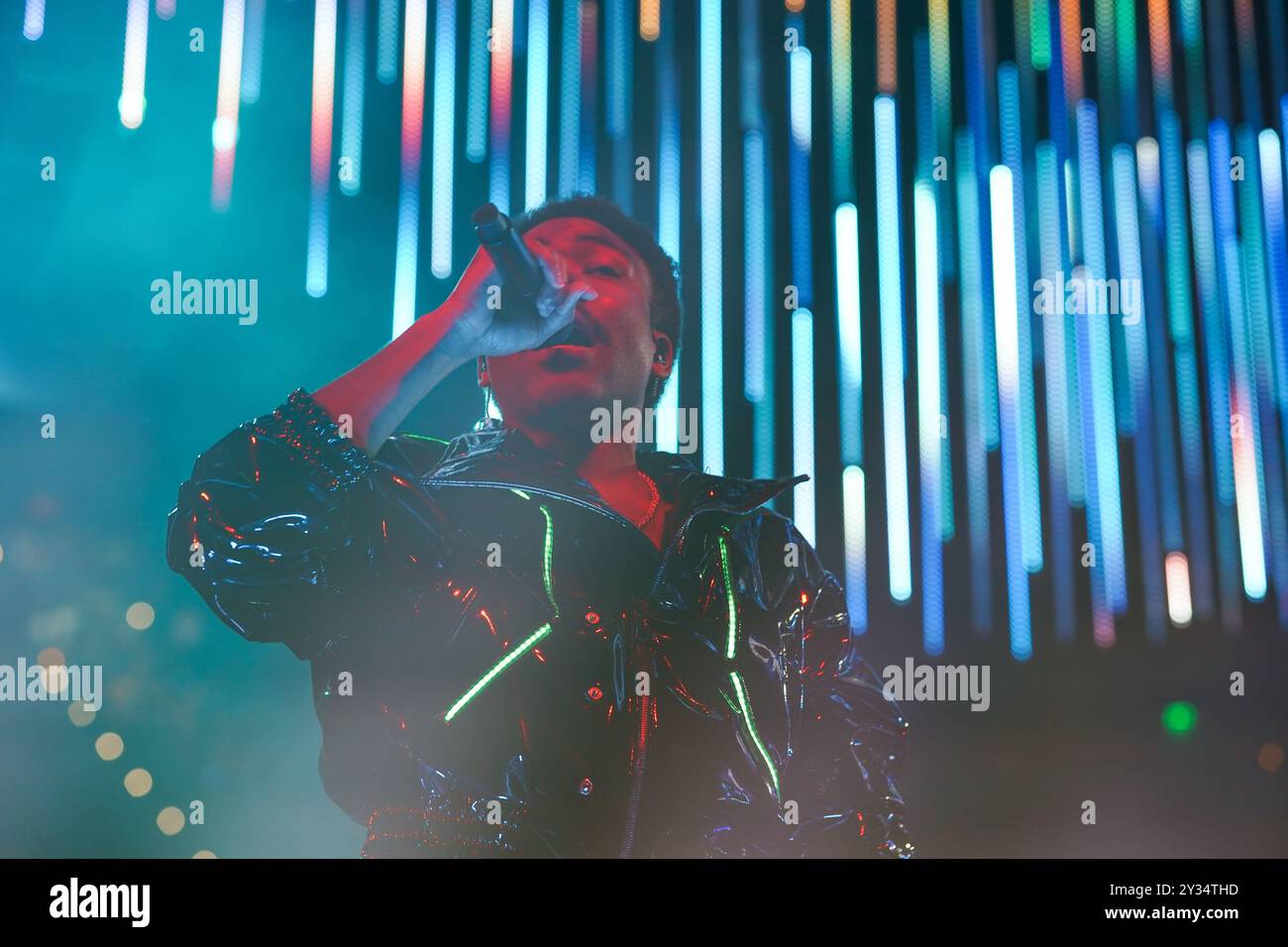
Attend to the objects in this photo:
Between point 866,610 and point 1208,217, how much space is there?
1444 millimetres

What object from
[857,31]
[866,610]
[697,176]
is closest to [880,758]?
[866,610]

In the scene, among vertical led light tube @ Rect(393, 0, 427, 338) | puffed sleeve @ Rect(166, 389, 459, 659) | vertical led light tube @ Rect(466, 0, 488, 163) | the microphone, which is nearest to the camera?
puffed sleeve @ Rect(166, 389, 459, 659)

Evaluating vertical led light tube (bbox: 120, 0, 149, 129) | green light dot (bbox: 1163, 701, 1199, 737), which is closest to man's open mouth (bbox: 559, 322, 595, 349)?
vertical led light tube (bbox: 120, 0, 149, 129)

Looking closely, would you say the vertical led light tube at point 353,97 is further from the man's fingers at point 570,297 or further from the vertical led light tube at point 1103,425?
the vertical led light tube at point 1103,425

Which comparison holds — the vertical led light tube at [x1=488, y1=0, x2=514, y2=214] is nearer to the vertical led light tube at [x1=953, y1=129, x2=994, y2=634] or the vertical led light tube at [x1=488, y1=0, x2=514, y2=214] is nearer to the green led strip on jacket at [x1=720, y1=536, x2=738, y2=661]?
the green led strip on jacket at [x1=720, y1=536, x2=738, y2=661]

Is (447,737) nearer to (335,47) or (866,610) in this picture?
(866,610)

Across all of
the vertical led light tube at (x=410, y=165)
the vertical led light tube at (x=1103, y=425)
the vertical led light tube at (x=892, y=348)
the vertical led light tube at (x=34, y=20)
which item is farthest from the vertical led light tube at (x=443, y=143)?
the vertical led light tube at (x=1103, y=425)

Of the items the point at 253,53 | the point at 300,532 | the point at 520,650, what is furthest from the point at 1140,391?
the point at 253,53

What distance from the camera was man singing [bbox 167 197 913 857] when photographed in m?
2.21

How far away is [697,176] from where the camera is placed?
8.93 feet

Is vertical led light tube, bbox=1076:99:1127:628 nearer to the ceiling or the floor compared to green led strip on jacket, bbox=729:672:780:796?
nearer to the ceiling

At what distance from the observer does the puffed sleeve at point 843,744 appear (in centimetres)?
237

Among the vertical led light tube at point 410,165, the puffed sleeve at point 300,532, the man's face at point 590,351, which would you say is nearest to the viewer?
the puffed sleeve at point 300,532

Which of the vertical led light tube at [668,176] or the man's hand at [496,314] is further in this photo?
the vertical led light tube at [668,176]
